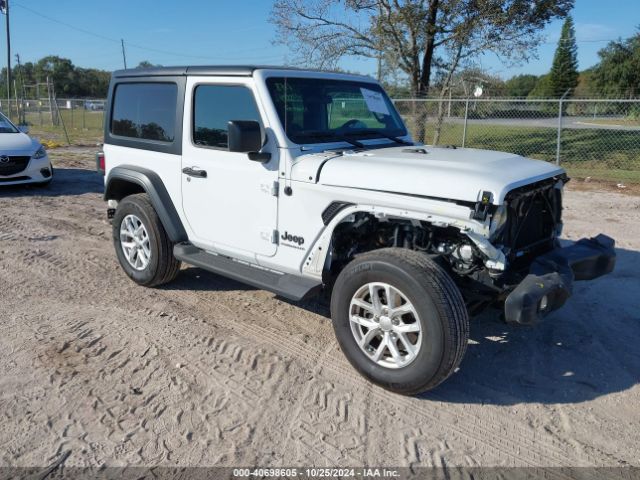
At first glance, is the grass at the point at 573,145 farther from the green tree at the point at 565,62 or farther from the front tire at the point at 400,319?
the green tree at the point at 565,62

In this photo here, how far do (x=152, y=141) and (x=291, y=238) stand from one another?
6.22 ft

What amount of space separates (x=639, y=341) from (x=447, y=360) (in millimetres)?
2115

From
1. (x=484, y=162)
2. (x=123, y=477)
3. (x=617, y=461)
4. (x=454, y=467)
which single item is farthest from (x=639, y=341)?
(x=123, y=477)

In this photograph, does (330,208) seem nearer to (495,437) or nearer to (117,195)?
(495,437)

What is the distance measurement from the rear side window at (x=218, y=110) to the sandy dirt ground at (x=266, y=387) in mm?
1536

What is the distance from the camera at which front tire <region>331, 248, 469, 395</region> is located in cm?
324

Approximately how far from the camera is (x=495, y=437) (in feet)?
10.4

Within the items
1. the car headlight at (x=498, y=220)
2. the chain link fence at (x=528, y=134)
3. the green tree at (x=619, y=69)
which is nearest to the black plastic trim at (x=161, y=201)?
the car headlight at (x=498, y=220)

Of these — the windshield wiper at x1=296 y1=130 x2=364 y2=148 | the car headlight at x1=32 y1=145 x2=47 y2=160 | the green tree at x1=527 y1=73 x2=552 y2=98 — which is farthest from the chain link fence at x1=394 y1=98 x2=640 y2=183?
the green tree at x1=527 y1=73 x2=552 y2=98

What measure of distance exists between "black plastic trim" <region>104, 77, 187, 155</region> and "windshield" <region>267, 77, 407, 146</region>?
99cm

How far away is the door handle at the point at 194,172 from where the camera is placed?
4.57 m

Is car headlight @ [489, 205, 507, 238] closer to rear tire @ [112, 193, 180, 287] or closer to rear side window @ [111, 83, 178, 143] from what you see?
rear side window @ [111, 83, 178, 143]

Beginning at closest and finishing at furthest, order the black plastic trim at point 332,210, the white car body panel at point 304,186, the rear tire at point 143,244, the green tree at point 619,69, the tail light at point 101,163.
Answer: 1. the white car body panel at point 304,186
2. the black plastic trim at point 332,210
3. the rear tire at point 143,244
4. the tail light at point 101,163
5. the green tree at point 619,69

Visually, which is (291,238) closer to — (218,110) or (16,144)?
(218,110)
